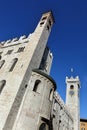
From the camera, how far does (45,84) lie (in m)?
18.0

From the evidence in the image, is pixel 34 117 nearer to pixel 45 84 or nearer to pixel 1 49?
pixel 45 84

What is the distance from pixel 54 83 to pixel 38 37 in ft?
22.1

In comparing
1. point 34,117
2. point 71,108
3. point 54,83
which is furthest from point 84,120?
point 34,117

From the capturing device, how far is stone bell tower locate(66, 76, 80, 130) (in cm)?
3708

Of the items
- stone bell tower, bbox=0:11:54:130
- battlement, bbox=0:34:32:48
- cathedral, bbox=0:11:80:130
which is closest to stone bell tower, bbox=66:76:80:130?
cathedral, bbox=0:11:80:130

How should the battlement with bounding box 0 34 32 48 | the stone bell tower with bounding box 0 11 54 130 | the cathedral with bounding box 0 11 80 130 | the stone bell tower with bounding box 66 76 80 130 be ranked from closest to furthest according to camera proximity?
1. the stone bell tower with bounding box 0 11 54 130
2. the cathedral with bounding box 0 11 80 130
3. the battlement with bounding box 0 34 32 48
4. the stone bell tower with bounding box 66 76 80 130

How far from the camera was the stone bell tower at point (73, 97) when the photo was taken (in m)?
37.1

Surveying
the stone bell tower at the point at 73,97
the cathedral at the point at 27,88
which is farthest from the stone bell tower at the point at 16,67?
the stone bell tower at the point at 73,97

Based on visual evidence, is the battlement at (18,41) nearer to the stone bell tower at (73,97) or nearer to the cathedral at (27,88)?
the cathedral at (27,88)

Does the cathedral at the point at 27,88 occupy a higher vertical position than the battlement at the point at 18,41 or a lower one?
lower

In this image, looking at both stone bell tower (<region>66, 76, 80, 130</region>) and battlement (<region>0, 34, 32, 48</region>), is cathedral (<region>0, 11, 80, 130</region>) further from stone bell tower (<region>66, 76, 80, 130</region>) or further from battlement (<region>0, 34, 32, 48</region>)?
stone bell tower (<region>66, 76, 80, 130</region>)

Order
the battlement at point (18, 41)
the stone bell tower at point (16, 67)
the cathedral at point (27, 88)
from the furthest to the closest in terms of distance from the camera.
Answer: the battlement at point (18, 41), the cathedral at point (27, 88), the stone bell tower at point (16, 67)

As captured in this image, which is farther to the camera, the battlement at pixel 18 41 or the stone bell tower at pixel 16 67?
the battlement at pixel 18 41

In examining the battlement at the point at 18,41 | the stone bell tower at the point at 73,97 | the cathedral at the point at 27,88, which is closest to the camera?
the cathedral at the point at 27,88
